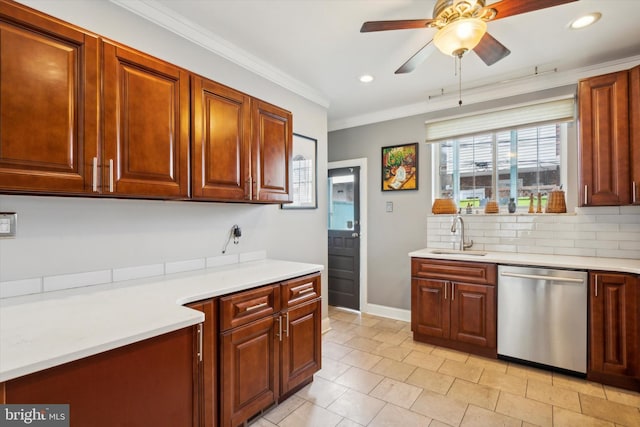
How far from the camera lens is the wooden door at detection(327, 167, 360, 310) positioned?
14.0 feet

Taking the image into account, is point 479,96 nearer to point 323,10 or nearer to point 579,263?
point 579,263

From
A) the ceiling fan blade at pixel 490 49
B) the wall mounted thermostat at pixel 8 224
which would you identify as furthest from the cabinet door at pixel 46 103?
the ceiling fan blade at pixel 490 49

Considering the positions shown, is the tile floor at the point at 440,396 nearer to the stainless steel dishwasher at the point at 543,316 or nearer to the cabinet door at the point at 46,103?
the stainless steel dishwasher at the point at 543,316

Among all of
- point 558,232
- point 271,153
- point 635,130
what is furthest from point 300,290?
point 635,130

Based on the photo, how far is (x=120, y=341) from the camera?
1085mm

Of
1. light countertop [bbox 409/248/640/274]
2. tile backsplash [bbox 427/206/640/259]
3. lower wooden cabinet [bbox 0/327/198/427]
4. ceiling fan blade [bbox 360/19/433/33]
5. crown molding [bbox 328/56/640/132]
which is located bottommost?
lower wooden cabinet [bbox 0/327/198/427]

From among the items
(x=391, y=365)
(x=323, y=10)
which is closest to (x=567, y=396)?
(x=391, y=365)

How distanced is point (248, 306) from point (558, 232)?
9.85 feet

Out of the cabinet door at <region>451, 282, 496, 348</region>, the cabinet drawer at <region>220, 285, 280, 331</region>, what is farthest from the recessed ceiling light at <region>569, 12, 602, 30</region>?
the cabinet drawer at <region>220, 285, 280, 331</region>

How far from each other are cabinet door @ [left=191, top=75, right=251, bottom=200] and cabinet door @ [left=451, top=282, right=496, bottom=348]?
217 cm

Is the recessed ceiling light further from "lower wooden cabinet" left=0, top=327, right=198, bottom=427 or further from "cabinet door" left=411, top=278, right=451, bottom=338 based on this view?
"lower wooden cabinet" left=0, top=327, right=198, bottom=427

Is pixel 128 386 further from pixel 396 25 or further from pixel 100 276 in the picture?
pixel 396 25

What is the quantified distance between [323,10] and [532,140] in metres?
2.54

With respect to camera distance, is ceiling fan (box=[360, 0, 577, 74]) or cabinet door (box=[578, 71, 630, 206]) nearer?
ceiling fan (box=[360, 0, 577, 74])
